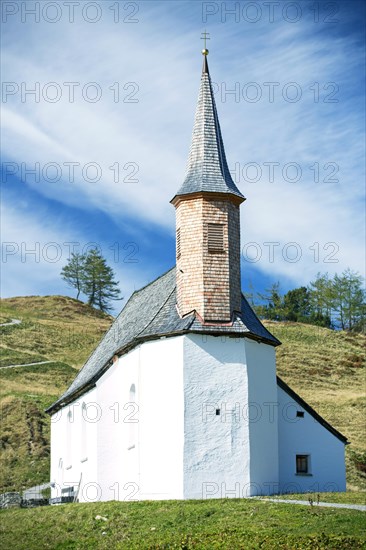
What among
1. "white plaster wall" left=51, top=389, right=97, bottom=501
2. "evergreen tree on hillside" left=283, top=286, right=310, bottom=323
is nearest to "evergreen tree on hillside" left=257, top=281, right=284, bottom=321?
"evergreen tree on hillside" left=283, top=286, right=310, bottom=323

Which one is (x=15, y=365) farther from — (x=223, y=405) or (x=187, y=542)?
(x=187, y=542)

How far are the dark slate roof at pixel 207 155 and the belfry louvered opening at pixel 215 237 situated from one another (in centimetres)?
124

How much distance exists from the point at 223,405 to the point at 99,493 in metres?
7.23

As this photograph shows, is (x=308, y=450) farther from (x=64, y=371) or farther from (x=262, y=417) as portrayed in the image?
(x=64, y=371)

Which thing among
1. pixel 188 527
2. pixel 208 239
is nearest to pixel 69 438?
pixel 208 239

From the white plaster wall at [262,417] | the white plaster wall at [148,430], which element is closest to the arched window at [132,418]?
the white plaster wall at [148,430]

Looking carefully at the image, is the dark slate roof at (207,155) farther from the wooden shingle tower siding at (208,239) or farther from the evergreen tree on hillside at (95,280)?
the evergreen tree on hillside at (95,280)

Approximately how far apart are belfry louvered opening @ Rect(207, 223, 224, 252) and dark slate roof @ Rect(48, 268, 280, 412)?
2.40m

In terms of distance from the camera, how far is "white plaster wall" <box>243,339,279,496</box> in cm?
2589

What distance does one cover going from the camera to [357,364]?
6975 centimetres

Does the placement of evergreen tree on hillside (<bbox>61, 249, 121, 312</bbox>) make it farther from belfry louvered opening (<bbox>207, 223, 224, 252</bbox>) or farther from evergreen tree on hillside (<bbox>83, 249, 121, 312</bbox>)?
belfry louvered opening (<bbox>207, 223, 224, 252</bbox>)

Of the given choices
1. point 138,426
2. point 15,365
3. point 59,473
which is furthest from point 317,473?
point 15,365

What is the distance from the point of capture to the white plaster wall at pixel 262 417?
2589 cm

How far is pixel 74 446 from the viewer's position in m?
35.2
